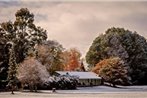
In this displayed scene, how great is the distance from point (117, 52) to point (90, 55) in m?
8.32

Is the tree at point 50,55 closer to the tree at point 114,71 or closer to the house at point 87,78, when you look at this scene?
the house at point 87,78

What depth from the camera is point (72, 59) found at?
11219 cm

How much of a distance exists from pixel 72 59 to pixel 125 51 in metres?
17.7

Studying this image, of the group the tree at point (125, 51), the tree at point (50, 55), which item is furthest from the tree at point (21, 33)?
the tree at point (125, 51)

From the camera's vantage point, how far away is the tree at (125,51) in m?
101

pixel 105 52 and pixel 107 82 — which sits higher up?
pixel 105 52

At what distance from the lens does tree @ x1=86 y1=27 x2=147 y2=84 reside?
101 meters

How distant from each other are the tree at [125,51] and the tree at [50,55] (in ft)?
43.4

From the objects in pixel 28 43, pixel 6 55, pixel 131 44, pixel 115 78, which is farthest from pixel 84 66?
pixel 6 55

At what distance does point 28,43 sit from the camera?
80.4 meters

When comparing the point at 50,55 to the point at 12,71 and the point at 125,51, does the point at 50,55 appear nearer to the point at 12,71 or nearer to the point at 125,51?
the point at 12,71

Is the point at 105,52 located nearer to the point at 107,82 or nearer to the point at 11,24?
the point at 107,82

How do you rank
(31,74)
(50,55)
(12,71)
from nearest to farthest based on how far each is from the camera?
(12,71) → (31,74) → (50,55)

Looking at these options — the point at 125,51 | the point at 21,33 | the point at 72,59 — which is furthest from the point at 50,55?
the point at 72,59
